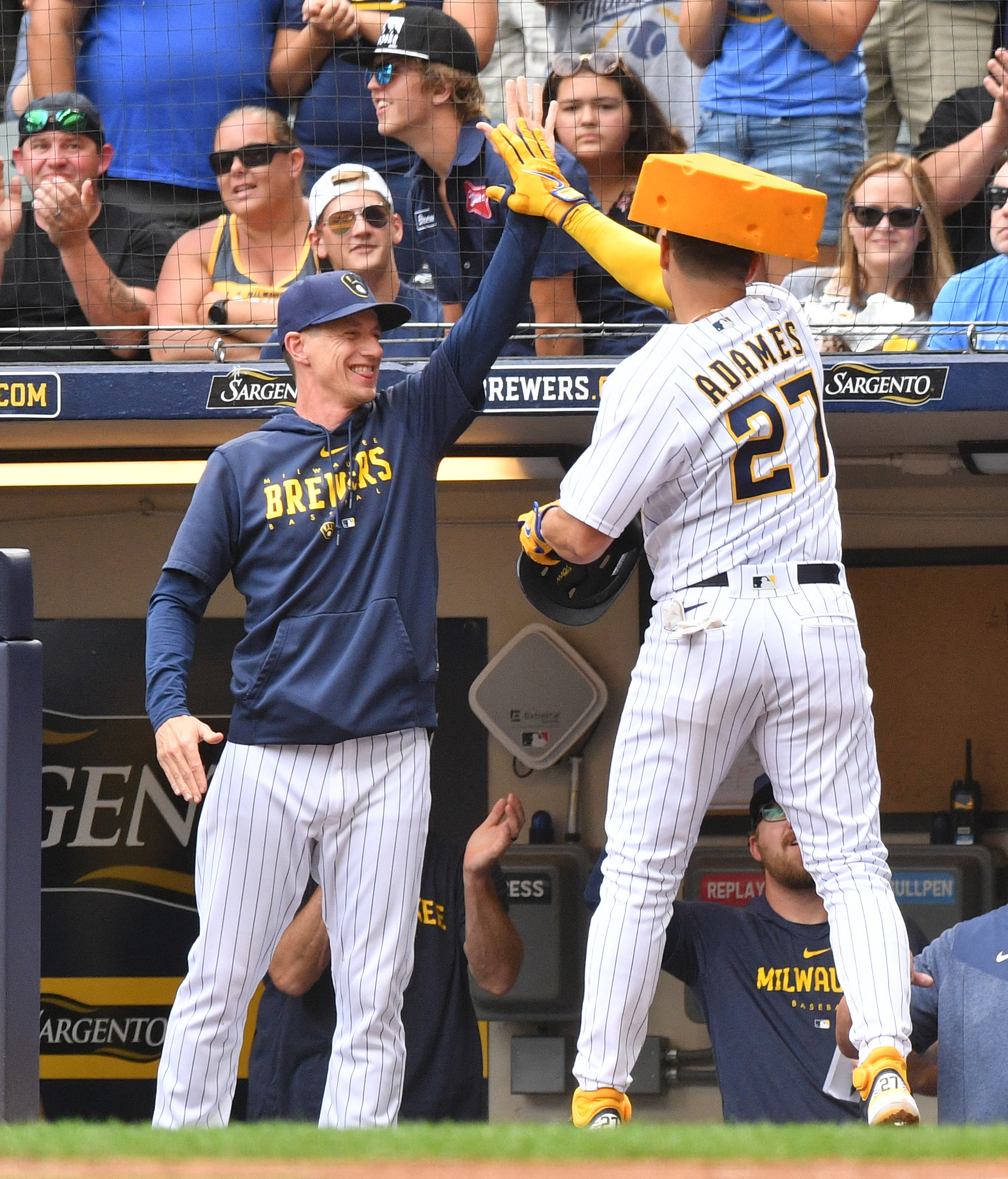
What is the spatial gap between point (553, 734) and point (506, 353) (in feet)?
4.97

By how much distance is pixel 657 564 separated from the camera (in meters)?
2.71

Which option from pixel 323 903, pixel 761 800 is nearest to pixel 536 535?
pixel 323 903

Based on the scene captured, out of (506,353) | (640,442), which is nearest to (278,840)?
(640,442)

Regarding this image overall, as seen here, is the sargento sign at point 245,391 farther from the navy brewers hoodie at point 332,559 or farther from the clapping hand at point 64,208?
the clapping hand at point 64,208

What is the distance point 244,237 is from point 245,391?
2.57 feet

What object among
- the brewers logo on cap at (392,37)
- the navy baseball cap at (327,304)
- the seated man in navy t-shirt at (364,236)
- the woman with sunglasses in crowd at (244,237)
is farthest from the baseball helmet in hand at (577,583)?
the brewers logo on cap at (392,37)

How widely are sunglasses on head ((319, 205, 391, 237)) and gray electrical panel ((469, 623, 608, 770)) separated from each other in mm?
1547

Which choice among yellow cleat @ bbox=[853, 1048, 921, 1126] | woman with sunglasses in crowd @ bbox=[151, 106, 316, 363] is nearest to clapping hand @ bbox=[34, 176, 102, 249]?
woman with sunglasses in crowd @ bbox=[151, 106, 316, 363]

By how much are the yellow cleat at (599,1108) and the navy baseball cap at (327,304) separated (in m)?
1.49

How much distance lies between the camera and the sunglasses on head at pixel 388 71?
13.7ft

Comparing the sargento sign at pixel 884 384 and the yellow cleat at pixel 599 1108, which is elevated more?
the sargento sign at pixel 884 384

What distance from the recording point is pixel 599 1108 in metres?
2.54

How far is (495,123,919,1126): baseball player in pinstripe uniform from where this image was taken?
8.34ft

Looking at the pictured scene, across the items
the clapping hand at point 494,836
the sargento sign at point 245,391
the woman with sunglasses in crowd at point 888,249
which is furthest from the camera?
the woman with sunglasses in crowd at point 888,249
